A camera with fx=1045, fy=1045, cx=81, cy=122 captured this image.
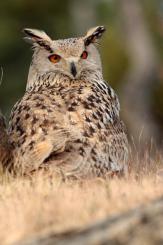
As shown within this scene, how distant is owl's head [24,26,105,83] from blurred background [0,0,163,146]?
25.0 meters

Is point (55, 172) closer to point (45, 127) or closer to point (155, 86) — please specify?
point (45, 127)

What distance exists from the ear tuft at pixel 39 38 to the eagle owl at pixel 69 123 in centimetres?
10

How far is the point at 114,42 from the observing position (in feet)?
143

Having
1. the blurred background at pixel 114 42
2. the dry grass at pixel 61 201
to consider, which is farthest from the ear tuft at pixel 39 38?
the blurred background at pixel 114 42

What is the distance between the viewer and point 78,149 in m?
9.52

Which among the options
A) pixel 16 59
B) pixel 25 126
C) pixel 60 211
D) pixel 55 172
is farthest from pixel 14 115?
pixel 16 59

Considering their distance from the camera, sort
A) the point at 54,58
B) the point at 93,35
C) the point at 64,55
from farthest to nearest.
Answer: the point at 93,35, the point at 54,58, the point at 64,55

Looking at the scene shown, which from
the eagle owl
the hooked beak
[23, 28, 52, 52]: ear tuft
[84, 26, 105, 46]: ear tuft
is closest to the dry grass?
the eagle owl

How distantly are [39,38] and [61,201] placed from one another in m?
→ 4.57

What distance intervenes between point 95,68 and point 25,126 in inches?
71.8

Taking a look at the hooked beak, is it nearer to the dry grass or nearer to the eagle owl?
the eagle owl

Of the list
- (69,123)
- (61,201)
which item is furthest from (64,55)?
(61,201)

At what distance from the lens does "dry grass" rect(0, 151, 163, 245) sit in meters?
6.60

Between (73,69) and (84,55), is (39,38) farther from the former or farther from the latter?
(73,69)
